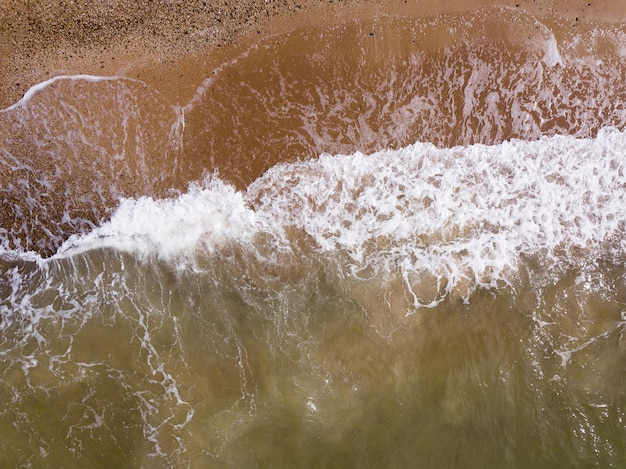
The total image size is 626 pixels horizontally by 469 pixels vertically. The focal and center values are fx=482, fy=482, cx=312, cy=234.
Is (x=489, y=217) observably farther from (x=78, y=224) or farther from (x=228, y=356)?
(x=78, y=224)

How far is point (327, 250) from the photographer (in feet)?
26.6

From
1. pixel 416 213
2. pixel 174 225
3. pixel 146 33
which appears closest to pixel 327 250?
pixel 416 213

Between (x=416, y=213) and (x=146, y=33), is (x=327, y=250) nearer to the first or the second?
(x=416, y=213)

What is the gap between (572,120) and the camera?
327 inches

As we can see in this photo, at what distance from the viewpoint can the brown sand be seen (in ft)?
26.1

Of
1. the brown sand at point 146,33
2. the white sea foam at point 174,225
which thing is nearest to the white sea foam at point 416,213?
the white sea foam at point 174,225

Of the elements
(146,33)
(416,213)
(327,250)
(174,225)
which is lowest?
(327,250)

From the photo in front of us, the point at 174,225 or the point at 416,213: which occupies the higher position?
the point at 416,213

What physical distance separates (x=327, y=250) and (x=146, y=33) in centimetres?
470

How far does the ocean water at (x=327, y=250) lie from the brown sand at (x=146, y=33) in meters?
0.26

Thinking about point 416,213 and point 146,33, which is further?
point 416,213

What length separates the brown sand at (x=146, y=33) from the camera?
7.95m

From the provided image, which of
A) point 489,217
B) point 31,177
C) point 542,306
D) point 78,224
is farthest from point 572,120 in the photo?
point 31,177

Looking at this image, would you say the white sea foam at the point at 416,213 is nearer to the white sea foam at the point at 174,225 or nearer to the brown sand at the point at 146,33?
the white sea foam at the point at 174,225
